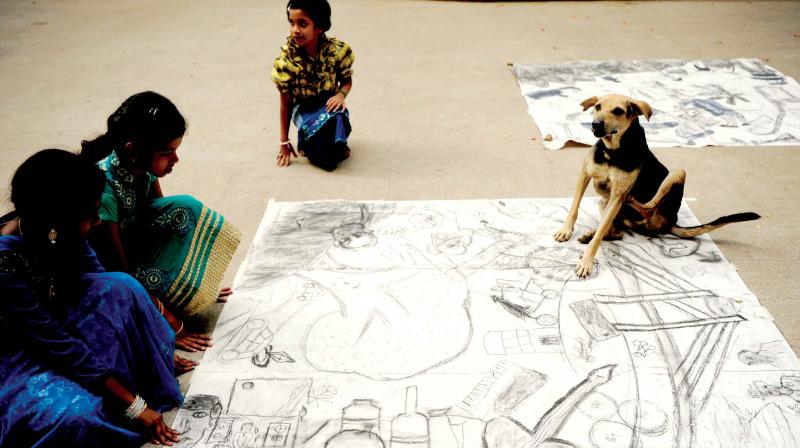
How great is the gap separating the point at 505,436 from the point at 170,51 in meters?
5.51

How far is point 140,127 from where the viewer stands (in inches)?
90.5

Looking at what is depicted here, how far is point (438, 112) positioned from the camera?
4.79 metres

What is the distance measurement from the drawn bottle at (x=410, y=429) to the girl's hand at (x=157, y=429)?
2.49 ft

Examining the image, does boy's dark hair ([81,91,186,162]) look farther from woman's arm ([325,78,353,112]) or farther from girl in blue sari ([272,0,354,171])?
woman's arm ([325,78,353,112])

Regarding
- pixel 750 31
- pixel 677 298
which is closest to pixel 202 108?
pixel 677 298

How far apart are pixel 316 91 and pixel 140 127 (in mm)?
1754

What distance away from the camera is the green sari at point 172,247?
8.40ft

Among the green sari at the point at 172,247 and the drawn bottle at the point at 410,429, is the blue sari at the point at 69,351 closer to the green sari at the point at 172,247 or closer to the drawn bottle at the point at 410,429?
the green sari at the point at 172,247

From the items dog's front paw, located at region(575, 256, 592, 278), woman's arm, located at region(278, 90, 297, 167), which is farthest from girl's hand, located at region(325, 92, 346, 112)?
dog's front paw, located at region(575, 256, 592, 278)

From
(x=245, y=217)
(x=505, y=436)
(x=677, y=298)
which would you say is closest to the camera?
(x=505, y=436)

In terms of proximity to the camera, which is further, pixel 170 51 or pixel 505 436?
pixel 170 51

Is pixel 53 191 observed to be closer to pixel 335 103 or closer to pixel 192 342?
pixel 192 342

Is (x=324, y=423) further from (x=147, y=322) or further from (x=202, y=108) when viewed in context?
(x=202, y=108)

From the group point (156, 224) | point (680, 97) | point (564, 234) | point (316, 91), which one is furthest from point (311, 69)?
point (680, 97)
